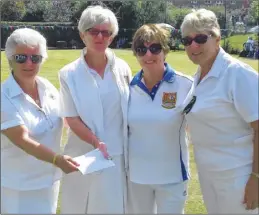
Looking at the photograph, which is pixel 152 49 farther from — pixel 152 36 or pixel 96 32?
pixel 96 32

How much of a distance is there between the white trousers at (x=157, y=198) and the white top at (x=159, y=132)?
65 mm

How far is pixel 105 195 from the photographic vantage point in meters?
4.27

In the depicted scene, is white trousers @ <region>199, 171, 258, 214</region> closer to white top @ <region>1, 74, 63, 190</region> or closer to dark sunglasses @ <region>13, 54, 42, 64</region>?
white top @ <region>1, 74, 63, 190</region>

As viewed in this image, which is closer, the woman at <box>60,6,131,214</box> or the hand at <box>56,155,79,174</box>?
the hand at <box>56,155,79,174</box>

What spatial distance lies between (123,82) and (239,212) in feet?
4.54

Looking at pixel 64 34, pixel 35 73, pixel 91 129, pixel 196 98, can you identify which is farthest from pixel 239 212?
pixel 64 34

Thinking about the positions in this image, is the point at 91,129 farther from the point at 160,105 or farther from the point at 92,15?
the point at 92,15

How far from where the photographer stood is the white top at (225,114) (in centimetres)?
364

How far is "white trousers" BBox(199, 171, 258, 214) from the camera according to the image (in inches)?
150

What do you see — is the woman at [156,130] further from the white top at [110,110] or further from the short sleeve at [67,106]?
the short sleeve at [67,106]

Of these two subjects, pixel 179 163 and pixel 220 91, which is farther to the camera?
pixel 179 163

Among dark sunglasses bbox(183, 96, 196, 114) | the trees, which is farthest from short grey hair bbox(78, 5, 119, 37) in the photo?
the trees

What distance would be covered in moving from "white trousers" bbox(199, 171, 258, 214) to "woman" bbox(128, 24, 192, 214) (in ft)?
0.98

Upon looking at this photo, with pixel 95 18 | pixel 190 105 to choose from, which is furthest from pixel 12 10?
pixel 190 105
